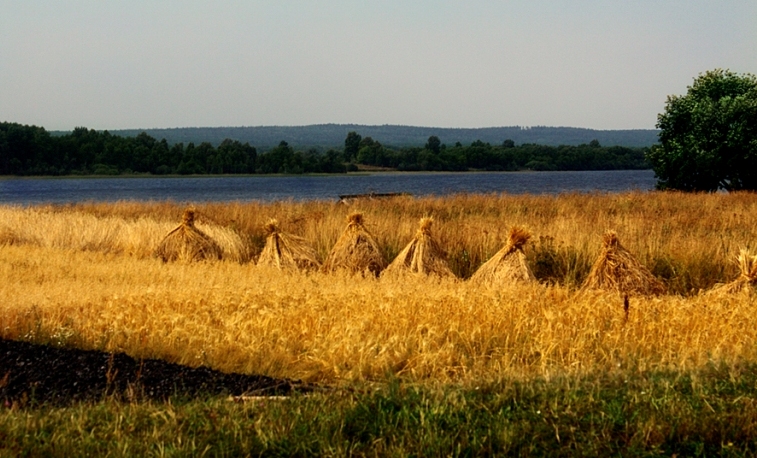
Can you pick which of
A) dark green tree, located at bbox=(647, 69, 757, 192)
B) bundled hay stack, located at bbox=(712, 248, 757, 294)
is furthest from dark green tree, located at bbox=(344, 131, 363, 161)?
bundled hay stack, located at bbox=(712, 248, 757, 294)

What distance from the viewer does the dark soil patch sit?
23.1 ft

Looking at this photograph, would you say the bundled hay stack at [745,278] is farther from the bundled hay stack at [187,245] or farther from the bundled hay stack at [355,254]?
the bundled hay stack at [187,245]

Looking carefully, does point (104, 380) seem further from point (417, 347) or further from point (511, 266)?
point (511, 266)

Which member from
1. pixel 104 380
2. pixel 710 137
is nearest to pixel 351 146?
pixel 710 137

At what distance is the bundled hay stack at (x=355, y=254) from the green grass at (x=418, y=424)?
904cm

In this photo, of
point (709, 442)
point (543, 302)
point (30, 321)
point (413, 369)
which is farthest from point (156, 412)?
point (543, 302)

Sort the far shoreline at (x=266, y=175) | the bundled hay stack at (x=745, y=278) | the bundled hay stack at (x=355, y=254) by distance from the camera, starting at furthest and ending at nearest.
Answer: the far shoreline at (x=266, y=175) < the bundled hay stack at (x=355, y=254) < the bundled hay stack at (x=745, y=278)

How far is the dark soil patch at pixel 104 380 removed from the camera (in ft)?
23.1

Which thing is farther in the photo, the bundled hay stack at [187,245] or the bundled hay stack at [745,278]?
the bundled hay stack at [187,245]

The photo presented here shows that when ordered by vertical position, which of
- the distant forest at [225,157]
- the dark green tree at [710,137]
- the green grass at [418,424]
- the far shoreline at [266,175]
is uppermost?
the dark green tree at [710,137]

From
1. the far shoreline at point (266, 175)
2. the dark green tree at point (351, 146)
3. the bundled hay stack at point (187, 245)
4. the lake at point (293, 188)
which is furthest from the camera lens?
the dark green tree at point (351, 146)

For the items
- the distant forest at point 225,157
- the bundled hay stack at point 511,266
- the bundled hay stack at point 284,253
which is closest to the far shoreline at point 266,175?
the distant forest at point 225,157

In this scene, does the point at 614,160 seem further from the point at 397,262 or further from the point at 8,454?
the point at 8,454

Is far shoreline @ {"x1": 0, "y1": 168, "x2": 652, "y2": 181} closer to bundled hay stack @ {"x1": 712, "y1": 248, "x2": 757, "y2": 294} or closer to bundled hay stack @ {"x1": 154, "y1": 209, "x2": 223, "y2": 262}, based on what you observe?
bundled hay stack @ {"x1": 154, "y1": 209, "x2": 223, "y2": 262}
